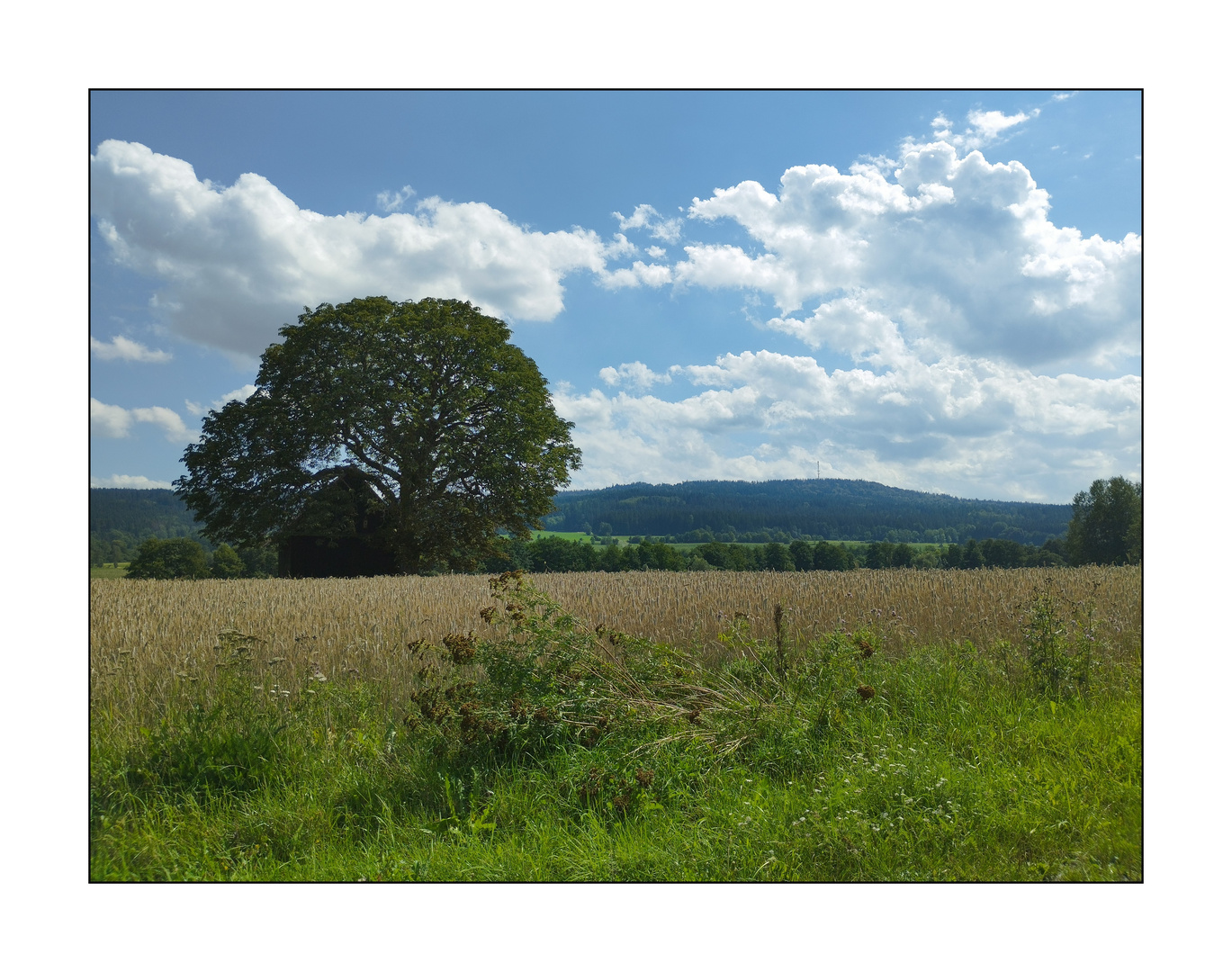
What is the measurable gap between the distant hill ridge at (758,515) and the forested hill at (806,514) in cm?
2

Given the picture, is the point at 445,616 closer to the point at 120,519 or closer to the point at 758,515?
the point at 120,519

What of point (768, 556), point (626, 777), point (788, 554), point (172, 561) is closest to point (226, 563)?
point (172, 561)

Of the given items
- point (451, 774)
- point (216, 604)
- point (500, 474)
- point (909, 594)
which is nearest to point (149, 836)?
point (451, 774)

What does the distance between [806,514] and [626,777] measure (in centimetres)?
1340

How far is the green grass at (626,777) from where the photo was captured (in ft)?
11.7

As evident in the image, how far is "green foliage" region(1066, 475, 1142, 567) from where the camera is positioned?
4.73m

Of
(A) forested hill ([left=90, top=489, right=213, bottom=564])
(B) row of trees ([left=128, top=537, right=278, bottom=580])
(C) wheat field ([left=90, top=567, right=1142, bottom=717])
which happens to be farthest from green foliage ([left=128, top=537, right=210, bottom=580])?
(A) forested hill ([left=90, top=489, right=213, bottom=564])

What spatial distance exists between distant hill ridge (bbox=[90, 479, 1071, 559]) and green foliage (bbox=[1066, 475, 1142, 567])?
193mm

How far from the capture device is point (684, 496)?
17906mm

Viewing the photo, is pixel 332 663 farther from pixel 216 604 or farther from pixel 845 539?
pixel 845 539

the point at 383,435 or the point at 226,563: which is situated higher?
the point at 383,435

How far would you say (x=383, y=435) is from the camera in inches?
879

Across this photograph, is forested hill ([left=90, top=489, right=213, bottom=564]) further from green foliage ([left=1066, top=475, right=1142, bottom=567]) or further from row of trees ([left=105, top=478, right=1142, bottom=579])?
green foliage ([left=1066, top=475, right=1142, bottom=567])
